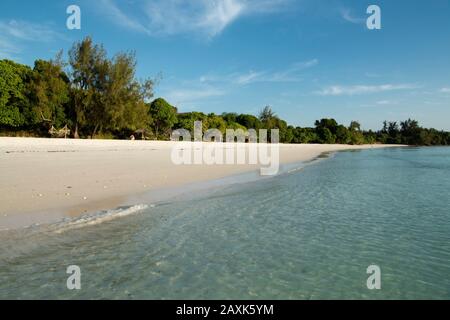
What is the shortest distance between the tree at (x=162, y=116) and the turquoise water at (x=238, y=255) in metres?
50.2

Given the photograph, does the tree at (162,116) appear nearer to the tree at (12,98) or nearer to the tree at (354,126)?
the tree at (12,98)

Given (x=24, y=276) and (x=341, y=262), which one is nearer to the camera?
(x=24, y=276)

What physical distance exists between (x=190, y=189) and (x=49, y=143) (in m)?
16.1

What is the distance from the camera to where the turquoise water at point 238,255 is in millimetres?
3941

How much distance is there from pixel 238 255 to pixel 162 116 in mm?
54065

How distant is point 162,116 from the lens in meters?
57.2

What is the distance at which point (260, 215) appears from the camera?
26.0ft

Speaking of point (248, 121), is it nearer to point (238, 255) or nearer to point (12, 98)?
point (12, 98)

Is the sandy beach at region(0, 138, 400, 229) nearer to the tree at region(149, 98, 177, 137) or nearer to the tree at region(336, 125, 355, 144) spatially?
the tree at region(149, 98, 177, 137)

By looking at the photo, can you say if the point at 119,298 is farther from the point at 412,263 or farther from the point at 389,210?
the point at 389,210

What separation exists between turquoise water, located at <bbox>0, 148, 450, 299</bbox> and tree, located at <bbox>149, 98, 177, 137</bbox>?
50.2 metres

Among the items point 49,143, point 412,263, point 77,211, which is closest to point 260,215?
point 412,263

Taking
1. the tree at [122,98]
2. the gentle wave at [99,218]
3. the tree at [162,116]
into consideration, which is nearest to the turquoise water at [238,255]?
the gentle wave at [99,218]
